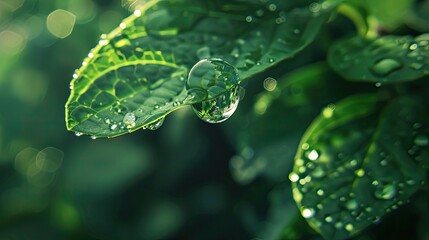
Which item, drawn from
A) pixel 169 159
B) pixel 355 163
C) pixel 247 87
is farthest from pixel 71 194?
pixel 355 163

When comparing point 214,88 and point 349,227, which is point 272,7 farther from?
point 349,227

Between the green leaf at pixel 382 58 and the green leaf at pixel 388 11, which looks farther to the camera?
the green leaf at pixel 388 11

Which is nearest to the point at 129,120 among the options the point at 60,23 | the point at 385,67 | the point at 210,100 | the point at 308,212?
the point at 210,100

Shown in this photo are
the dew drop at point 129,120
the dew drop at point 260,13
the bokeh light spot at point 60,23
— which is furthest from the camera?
the bokeh light spot at point 60,23

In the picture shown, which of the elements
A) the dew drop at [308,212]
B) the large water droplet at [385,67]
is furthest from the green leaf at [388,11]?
the dew drop at [308,212]

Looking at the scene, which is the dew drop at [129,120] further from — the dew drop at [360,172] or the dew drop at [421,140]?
the dew drop at [421,140]

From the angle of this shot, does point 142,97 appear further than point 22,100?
No

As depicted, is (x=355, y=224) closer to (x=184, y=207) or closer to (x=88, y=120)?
(x=88, y=120)

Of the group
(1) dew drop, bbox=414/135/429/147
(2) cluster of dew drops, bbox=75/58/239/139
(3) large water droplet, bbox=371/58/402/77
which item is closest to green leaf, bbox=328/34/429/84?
(3) large water droplet, bbox=371/58/402/77
